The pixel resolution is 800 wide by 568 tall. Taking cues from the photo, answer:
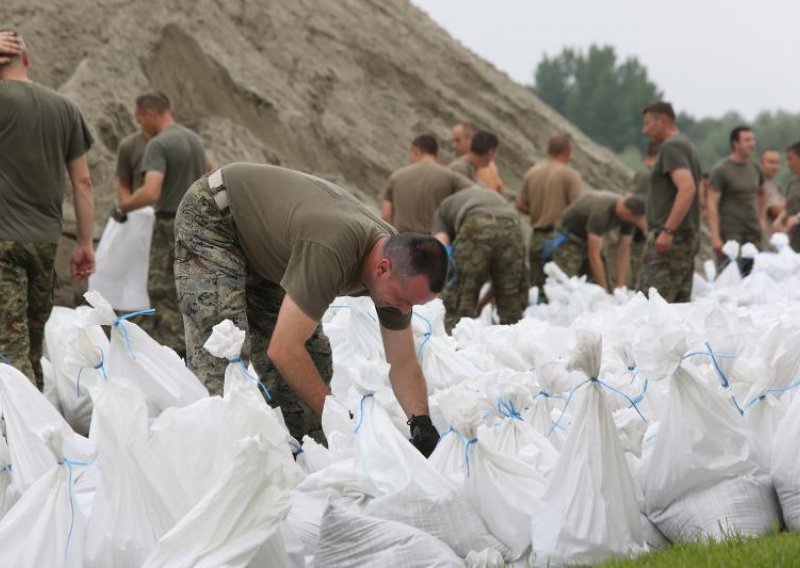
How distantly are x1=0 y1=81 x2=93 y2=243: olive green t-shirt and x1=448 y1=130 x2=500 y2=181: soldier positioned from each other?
4.70 meters

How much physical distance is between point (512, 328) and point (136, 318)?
3499 mm

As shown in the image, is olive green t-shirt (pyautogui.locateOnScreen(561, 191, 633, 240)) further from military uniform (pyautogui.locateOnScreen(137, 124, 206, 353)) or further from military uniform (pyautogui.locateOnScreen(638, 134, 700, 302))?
military uniform (pyautogui.locateOnScreen(137, 124, 206, 353))

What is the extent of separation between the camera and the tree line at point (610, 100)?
7175 centimetres

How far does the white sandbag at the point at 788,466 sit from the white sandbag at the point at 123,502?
1830 mm

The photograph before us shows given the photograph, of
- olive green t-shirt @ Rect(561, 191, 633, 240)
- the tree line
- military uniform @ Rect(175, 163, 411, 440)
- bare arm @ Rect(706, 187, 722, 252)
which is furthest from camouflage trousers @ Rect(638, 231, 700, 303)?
the tree line

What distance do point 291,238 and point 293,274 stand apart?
7.3 inches

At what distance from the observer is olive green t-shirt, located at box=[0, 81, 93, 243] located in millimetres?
5414

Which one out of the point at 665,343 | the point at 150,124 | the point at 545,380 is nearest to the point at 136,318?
the point at 150,124

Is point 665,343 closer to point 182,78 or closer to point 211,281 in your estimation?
point 211,281

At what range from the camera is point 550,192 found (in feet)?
33.9

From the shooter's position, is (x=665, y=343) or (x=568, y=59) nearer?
(x=665, y=343)

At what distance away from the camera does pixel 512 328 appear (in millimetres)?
5707

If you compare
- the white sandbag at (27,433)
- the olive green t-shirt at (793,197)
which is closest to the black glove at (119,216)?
the white sandbag at (27,433)

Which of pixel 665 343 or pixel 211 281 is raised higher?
pixel 665 343
